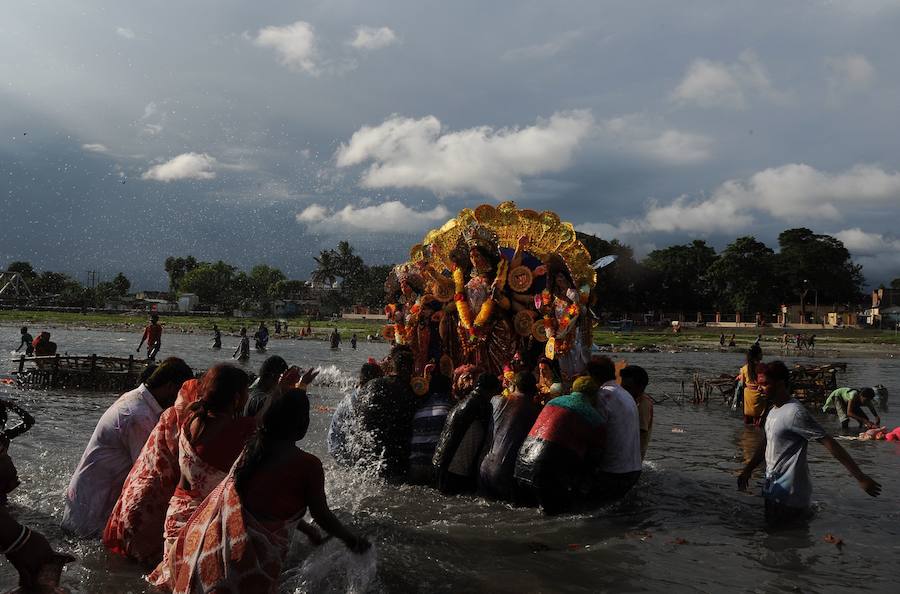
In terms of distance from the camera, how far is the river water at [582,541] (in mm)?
Result: 5391

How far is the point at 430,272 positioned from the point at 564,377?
2.54 metres

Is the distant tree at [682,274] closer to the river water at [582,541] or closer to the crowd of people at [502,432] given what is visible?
the river water at [582,541]

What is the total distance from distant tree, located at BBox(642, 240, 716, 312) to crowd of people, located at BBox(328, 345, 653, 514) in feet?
268

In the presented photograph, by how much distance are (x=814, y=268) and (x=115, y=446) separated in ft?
293

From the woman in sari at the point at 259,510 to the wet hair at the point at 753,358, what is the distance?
956 centimetres

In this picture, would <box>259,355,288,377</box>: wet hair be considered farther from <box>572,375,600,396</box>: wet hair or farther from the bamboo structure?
the bamboo structure

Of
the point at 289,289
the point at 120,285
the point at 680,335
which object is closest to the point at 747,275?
the point at 680,335

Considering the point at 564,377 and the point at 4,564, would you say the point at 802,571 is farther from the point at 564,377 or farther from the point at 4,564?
the point at 4,564

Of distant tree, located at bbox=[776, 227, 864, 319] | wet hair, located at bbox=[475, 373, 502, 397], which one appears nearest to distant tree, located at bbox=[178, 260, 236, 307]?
distant tree, located at bbox=[776, 227, 864, 319]

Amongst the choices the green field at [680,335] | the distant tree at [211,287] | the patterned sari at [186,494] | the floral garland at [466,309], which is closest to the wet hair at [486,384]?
the floral garland at [466,309]

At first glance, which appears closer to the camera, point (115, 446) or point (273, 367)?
point (115, 446)

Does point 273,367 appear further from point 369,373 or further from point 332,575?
point 369,373

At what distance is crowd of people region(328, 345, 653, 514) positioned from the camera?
6.67m

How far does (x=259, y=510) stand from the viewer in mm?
3553
